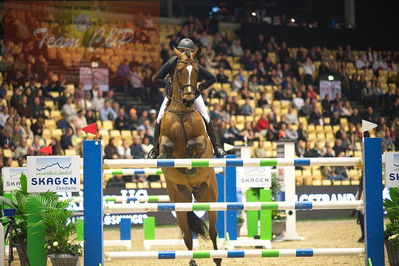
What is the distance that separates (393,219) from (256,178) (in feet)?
14.9

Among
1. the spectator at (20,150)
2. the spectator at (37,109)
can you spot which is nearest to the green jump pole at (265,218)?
the spectator at (20,150)

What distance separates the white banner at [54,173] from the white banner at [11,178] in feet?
7.86

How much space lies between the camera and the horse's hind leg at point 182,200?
7180 millimetres

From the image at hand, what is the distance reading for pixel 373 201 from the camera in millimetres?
5125

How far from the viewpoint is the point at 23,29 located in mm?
16391

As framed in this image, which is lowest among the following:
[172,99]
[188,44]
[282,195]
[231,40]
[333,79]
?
[282,195]

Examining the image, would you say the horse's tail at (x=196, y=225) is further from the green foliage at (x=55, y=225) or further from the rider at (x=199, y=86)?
the green foliage at (x=55, y=225)

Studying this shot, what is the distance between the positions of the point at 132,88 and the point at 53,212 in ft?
39.7

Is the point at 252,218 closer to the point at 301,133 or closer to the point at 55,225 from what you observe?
the point at 55,225

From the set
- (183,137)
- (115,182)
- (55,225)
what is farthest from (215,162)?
(115,182)

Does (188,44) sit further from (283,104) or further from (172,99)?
(283,104)

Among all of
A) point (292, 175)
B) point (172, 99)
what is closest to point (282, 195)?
point (292, 175)

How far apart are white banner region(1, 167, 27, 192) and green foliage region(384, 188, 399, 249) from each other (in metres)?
4.23

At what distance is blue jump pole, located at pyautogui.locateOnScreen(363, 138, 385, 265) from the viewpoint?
5.10 m
